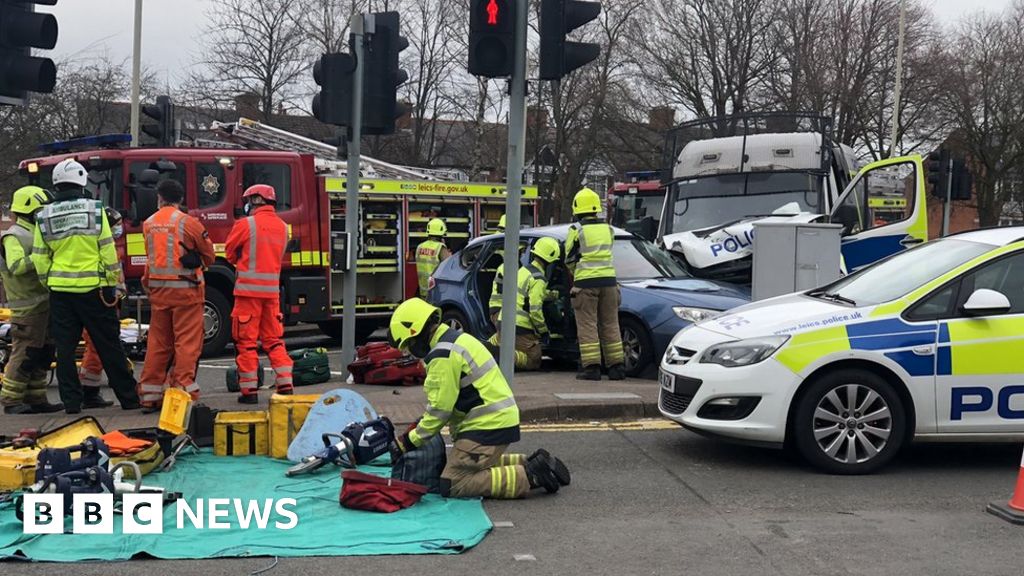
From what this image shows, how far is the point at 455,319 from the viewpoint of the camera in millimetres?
12539

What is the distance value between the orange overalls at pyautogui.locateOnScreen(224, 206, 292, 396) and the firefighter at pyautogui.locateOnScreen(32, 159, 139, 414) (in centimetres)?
100

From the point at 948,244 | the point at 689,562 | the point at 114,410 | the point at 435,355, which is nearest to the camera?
the point at 689,562

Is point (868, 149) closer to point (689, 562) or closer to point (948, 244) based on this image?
point (948, 244)

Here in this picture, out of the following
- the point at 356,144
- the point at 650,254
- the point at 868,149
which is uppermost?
the point at 868,149

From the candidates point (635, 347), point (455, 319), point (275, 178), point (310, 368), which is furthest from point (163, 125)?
point (635, 347)

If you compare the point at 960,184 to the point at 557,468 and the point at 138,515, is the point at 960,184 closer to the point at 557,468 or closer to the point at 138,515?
the point at 557,468

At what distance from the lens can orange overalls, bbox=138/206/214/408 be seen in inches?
339

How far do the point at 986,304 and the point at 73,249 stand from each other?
6925 mm

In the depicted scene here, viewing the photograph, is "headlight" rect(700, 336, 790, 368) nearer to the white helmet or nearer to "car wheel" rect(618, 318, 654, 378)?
"car wheel" rect(618, 318, 654, 378)

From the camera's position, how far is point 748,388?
6.69 metres

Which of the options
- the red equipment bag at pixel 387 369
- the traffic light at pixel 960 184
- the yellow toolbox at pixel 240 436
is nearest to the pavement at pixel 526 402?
the red equipment bag at pixel 387 369

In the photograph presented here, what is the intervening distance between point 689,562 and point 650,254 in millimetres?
6880

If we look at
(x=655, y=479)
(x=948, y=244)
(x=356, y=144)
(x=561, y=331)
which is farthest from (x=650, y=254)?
(x=655, y=479)

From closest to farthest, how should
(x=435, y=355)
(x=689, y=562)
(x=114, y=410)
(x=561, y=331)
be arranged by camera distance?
1. (x=689, y=562)
2. (x=435, y=355)
3. (x=114, y=410)
4. (x=561, y=331)
